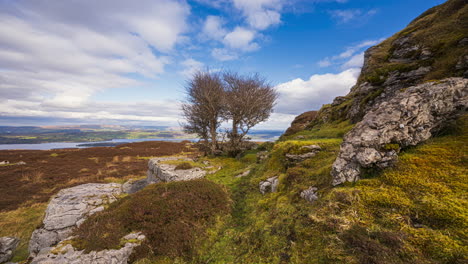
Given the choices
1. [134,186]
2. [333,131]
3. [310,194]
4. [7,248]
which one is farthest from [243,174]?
[7,248]

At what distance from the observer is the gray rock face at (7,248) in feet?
33.6

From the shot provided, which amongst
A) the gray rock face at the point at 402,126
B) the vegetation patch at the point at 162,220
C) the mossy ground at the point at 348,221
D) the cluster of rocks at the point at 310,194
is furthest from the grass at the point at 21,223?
the gray rock face at the point at 402,126

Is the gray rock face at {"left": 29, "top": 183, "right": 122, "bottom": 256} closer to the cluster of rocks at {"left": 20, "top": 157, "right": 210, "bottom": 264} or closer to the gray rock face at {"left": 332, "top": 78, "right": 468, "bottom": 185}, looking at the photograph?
the cluster of rocks at {"left": 20, "top": 157, "right": 210, "bottom": 264}

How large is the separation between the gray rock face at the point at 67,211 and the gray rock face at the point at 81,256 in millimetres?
4974

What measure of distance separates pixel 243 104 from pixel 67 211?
16.8 metres

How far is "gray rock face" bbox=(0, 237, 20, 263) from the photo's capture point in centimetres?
1024

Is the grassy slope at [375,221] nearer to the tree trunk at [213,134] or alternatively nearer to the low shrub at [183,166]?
the low shrub at [183,166]

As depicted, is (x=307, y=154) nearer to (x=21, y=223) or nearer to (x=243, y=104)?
(x=243, y=104)

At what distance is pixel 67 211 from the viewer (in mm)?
11422

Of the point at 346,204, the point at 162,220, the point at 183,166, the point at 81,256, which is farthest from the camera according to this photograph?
the point at 183,166

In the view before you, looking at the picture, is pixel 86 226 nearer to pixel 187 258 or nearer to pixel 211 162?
pixel 187 258

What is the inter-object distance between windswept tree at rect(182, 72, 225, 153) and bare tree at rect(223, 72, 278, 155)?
51.4 inches

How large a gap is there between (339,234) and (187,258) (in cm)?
512

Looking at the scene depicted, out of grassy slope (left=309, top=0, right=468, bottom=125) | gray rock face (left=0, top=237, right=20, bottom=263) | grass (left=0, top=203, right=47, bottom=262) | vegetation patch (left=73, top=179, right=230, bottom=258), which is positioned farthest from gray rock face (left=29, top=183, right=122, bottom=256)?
grassy slope (left=309, top=0, right=468, bottom=125)
